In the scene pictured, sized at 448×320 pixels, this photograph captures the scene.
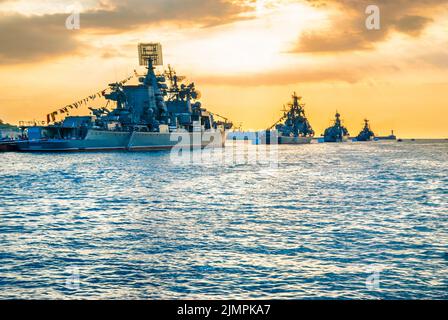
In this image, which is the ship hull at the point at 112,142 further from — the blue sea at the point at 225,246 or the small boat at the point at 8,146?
the blue sea at the point at 225,246

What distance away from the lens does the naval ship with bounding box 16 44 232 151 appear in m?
111

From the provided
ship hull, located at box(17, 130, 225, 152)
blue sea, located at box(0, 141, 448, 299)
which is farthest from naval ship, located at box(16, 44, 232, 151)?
blue sea, located at box(0, 141, 448, 299)

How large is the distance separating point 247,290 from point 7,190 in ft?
107

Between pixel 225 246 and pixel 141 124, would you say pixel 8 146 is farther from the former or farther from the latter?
pixel 225 246

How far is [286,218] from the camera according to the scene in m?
23.3

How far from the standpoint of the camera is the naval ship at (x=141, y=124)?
111 m

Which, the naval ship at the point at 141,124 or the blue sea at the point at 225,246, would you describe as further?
the naval ship at the point at 141,124

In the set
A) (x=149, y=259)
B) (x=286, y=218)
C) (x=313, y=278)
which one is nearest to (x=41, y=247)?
(x=149, y=259)

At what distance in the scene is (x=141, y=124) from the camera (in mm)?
123062

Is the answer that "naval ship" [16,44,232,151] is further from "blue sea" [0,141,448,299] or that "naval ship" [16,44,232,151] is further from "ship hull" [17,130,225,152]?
"blue sea" [0,141,448,299]

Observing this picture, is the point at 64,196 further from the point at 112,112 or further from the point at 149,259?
the point at 112,112

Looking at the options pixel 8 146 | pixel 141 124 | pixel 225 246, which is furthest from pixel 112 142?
pixel 225 246

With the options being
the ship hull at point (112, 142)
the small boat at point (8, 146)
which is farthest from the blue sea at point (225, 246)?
the small boat at point (8, 146)

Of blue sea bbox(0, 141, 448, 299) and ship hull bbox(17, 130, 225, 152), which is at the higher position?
ship hull bbox(17, 130, 225, 152)
